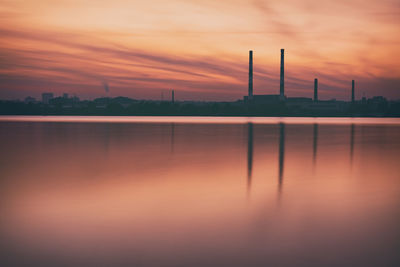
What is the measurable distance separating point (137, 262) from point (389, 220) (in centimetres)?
Result: 420

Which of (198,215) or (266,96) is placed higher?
(266,96)

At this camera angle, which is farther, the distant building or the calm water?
the distant building

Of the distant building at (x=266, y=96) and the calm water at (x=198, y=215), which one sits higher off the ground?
the distant building at (x=266, y=96)

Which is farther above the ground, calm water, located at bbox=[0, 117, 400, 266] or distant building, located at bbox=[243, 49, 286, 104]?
distant building, located at bbox=[243, 49, 286, 104]

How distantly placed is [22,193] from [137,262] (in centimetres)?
501

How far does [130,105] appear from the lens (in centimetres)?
15712

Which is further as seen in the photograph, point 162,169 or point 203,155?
point 203,155

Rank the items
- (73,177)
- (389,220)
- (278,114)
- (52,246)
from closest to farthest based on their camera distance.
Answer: (52,246)
(389,220)
(73,177)
(278,114)

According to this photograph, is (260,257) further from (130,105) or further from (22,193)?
(130,105)

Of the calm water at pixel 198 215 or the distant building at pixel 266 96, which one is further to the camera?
the distant building at pixel 266 96

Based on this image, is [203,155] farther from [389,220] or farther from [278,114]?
[278,114]

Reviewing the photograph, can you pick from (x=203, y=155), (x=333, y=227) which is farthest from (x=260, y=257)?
(x=203, y=155)

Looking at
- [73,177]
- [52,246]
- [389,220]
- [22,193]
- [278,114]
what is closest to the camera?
[52,246]

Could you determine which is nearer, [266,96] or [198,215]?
[198,215]
